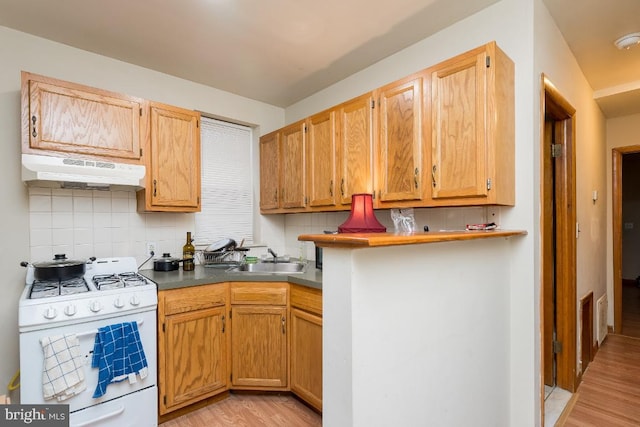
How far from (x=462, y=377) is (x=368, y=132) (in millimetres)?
1530

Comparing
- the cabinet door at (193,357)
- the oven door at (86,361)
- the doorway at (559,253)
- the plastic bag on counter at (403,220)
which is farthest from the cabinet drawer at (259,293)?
the doorway at (559,253)

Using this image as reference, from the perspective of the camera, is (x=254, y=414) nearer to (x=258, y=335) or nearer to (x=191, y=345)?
(x=258, y=335)

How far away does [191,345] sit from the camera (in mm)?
2115

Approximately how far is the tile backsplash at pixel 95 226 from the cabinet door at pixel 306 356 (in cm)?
129

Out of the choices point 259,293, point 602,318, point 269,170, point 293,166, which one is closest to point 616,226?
point 602,318

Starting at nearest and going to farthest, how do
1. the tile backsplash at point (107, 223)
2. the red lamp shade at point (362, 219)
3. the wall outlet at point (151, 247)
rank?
1. the red lamp shade at point (362, 219)
2. the tile backsplash at point (107, 223)
3. the wall outlet at point (151, 247)

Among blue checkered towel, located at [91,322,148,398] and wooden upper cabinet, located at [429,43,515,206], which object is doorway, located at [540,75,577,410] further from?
blue checkered towel, located at [91,322,148,398]

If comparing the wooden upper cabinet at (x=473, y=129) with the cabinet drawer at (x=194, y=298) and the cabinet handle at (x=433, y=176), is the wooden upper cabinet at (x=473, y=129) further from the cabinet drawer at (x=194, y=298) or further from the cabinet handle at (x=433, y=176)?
the cabinet drawer at (x=194, y=298)

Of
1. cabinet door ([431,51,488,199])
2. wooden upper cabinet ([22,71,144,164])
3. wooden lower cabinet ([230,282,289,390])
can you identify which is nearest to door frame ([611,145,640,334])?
cabinet door ([431,51,488,199])

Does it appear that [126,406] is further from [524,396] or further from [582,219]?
[582,219]

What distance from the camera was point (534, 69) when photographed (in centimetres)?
172

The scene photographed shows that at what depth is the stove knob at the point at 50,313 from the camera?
159 centimetres

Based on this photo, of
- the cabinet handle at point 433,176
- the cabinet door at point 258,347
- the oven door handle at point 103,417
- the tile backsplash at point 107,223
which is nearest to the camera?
the oven door handle at point 103,417

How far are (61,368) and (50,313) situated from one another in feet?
0.91
